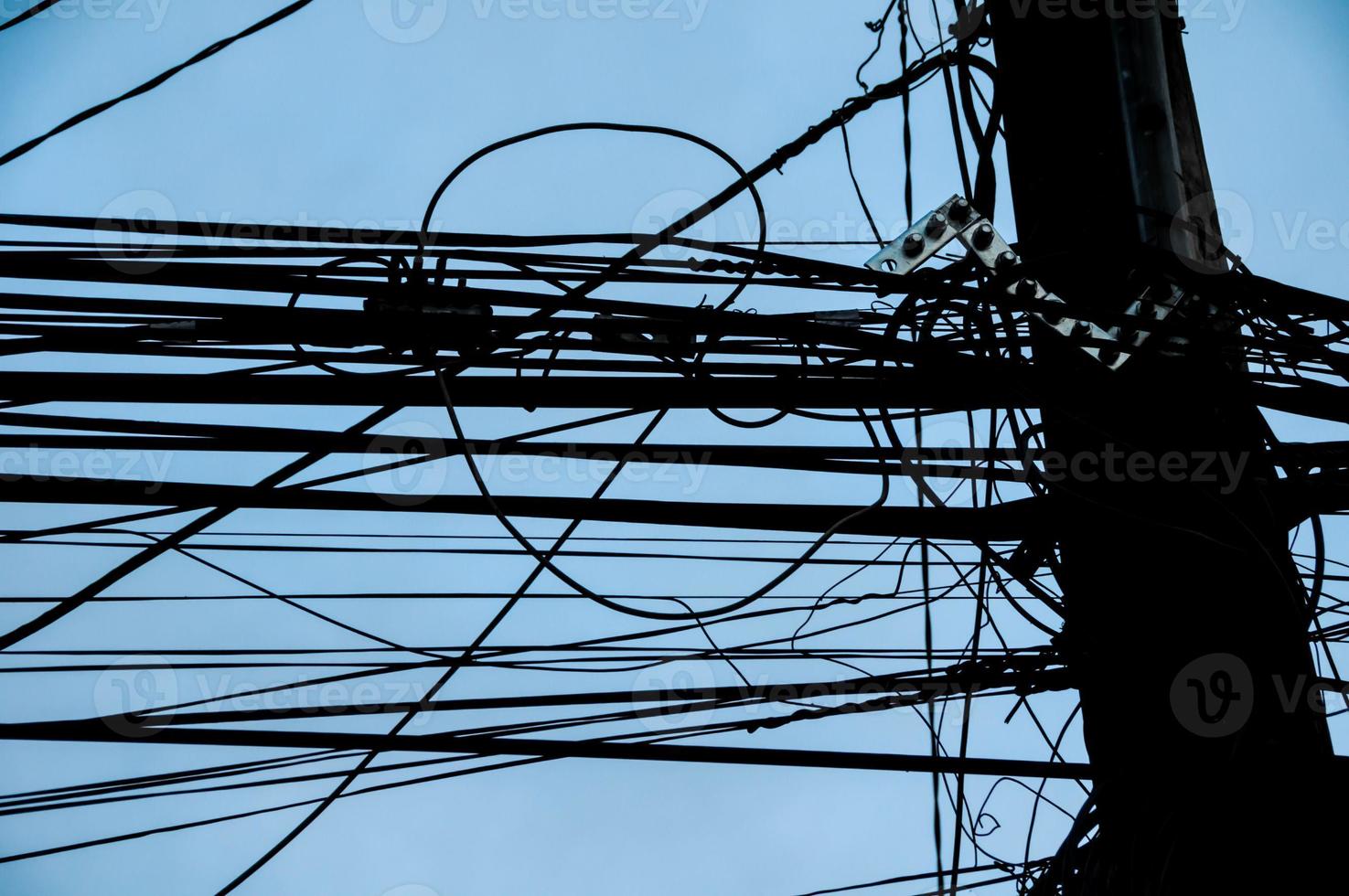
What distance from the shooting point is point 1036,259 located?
83.7 inches

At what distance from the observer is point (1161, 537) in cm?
203

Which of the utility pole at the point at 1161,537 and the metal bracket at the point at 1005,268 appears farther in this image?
the metal bracket at the point at 1005,268

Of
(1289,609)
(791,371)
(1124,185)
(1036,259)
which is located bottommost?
(1289,609)

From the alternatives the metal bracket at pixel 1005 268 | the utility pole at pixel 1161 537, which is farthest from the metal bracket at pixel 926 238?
the utility pole at pixel 1161 537

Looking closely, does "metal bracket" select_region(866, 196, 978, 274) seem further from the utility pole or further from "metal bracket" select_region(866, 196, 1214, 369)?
the utility pole

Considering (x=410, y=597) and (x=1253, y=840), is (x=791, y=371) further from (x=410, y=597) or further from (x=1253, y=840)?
(x=410, y=597)

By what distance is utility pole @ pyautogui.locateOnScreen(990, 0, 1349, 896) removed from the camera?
1.84 metres

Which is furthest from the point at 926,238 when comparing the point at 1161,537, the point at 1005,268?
the point at 1161,537

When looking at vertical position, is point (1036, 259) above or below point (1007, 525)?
above

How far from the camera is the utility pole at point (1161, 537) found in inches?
72.3

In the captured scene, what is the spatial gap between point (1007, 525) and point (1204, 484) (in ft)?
1.35

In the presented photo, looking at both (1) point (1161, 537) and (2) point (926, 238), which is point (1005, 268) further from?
(1) point (1161, 537)

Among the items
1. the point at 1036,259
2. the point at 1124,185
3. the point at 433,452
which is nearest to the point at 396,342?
the point at 433,452

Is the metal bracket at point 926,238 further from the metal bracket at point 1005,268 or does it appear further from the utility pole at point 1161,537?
the utility pole at point 1161,537
